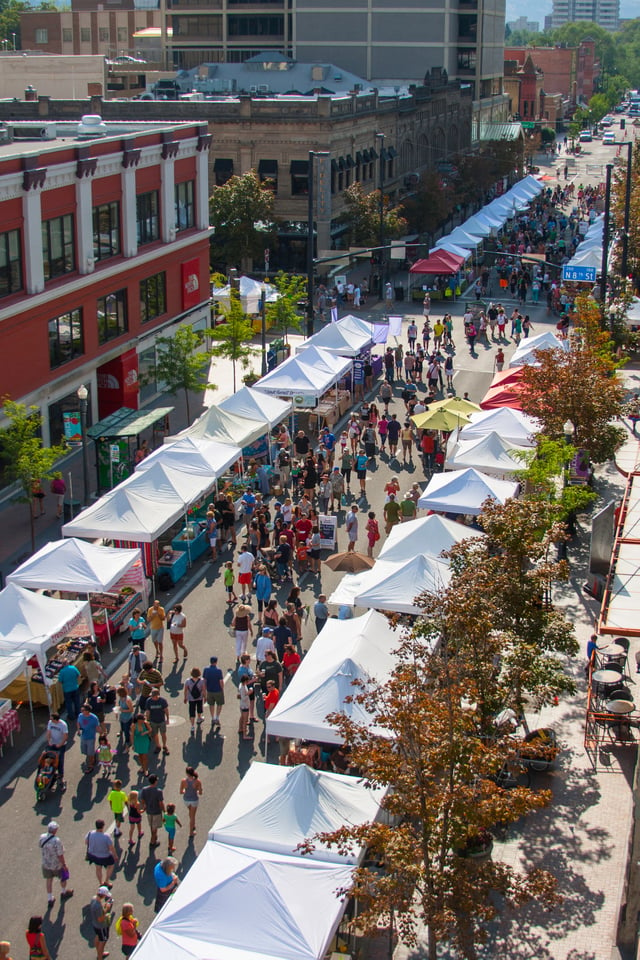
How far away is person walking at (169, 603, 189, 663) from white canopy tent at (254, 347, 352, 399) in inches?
562

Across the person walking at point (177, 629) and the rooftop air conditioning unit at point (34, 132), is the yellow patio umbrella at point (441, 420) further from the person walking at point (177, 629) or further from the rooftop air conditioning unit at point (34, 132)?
the rooftop air conditioning unit at point (34, 132)

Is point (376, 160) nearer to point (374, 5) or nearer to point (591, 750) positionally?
point (374, 5)

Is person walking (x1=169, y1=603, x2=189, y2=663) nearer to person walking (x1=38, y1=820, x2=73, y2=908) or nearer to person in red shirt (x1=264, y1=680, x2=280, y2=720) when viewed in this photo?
person in red shirt (x1=264, y1=680, x2=280, y2=720)

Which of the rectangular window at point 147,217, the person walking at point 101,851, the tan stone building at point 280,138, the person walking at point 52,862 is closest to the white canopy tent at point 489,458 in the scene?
the rectangular window at point 147,217

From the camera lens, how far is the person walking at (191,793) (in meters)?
17.1

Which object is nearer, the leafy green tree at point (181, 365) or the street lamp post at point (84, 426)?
the street lamp post at point (84, 426)

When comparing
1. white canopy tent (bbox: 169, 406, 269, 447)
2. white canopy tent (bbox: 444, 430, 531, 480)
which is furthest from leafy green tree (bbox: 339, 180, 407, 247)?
white canopy tent (bbox: 444, 430, 531, 480)

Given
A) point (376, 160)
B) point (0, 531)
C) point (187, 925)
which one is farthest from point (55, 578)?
point (376, 160)

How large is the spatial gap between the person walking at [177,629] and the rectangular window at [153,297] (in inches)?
776

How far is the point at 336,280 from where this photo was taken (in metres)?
58.2

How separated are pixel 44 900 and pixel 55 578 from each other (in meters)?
7.83

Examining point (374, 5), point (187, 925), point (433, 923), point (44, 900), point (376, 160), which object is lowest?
point (44, 900)

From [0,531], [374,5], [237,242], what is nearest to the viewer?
[0,531]

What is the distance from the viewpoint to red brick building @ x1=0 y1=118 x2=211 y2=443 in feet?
103
